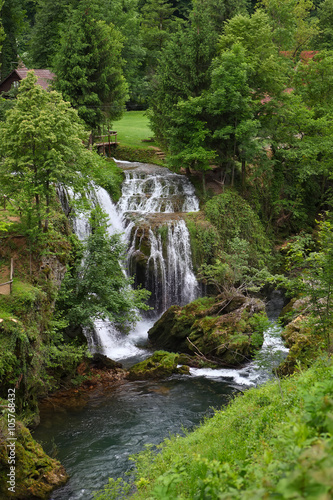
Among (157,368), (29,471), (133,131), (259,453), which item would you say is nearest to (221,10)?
(133,131)

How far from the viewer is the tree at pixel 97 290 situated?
14141 millimetres

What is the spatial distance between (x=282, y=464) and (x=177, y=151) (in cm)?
2237

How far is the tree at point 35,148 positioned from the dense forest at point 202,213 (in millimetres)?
57

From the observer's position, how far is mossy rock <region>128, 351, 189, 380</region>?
47.9 feet

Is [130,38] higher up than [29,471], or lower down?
higher up

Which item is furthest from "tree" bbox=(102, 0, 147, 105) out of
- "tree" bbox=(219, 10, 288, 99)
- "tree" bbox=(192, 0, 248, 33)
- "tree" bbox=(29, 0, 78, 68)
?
"tree" bbox=(219, 10, 288, 99)

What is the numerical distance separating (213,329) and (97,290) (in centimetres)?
471

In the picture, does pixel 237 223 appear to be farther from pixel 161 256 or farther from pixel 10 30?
pixel 10 30

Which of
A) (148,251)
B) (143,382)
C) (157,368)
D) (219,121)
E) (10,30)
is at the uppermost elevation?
(10,30)

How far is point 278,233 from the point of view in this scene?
26109 mm

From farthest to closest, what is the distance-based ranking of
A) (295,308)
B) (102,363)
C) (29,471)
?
(102,363), (295,308), (29,471)

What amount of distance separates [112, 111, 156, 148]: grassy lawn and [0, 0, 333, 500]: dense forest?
6.64ft

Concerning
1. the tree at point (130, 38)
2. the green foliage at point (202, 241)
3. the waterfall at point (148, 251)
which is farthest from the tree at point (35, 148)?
the tree at point (130, 38)

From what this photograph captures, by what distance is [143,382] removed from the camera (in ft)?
47.0
